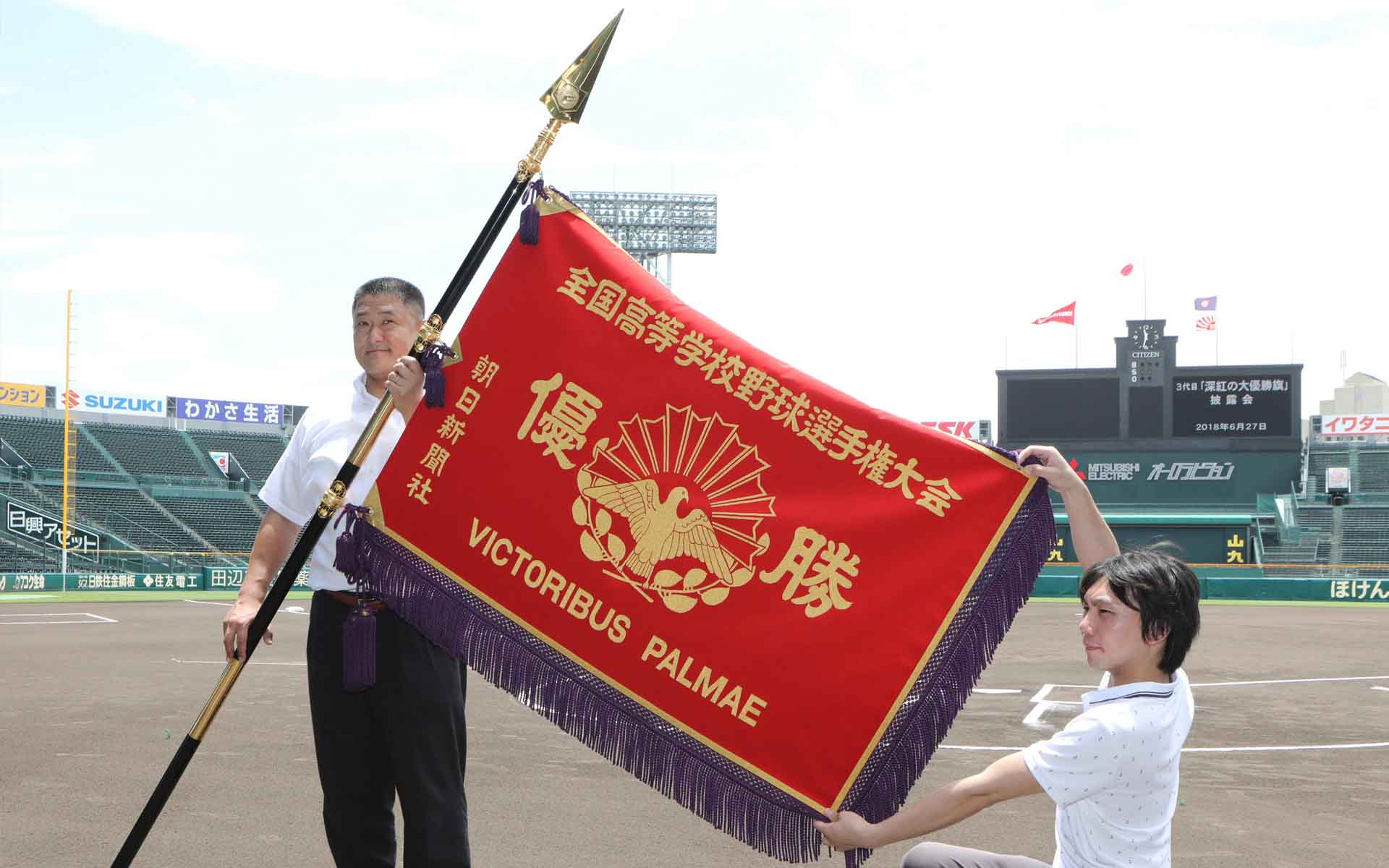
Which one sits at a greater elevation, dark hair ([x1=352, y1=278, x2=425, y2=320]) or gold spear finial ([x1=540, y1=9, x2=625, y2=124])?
gold spear finial ([x1=540, y1=9, x2=625, y2=124])

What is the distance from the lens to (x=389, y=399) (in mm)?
3162

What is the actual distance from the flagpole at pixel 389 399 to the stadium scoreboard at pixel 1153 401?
33203 mm

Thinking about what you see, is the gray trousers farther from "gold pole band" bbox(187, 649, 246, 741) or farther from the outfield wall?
the outfield wall

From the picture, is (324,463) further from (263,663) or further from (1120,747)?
(263,663)

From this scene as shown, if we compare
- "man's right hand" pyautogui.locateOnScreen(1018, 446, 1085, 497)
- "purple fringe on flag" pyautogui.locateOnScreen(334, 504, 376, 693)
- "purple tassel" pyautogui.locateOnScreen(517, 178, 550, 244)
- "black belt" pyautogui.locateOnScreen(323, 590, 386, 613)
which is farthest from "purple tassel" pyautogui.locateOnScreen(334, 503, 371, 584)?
"man's right hand" pyautogui.locateOnScreen(1018, 446, 1085, 497)

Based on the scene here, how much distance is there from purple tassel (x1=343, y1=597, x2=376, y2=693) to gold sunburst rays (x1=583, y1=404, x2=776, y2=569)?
719 mm

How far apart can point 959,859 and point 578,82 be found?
2216 millimetres

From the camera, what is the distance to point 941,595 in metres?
2.92

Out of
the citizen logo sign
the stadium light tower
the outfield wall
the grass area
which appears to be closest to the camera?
the grass area

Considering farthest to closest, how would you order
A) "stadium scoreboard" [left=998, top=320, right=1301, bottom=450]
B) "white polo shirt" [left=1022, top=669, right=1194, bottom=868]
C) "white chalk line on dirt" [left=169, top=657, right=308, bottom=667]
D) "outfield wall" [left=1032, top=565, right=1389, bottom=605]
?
"stadium scoreboard" [left=998, top=320, right=1301, bottom=450] < "outfield wall" [left=1032, top=565, right=1389, bottom=605] < "white chalk line on dirt" [left=169, top=657, right=308, bottom=667] < "white polo shirt" [left=1022, top=669, right=1194, bottom=868]

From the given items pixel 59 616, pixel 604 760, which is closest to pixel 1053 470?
pixel 604 760

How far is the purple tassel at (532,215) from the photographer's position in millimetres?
3297

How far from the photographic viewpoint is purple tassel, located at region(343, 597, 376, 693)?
3074mm

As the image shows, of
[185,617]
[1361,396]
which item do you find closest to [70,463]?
[185,617]
